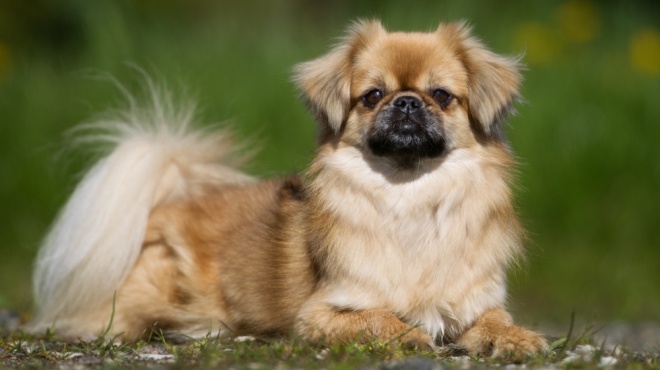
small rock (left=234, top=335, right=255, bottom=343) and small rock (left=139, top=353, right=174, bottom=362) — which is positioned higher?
small rock (left=139, top=353, right=174, bottom=362)

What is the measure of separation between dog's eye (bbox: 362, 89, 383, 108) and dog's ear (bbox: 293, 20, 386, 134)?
0.34 feet

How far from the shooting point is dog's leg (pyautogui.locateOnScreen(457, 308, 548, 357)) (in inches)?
167

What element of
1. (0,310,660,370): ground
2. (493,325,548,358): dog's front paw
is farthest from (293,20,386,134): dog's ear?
(493,325,548,358): dog's front paw

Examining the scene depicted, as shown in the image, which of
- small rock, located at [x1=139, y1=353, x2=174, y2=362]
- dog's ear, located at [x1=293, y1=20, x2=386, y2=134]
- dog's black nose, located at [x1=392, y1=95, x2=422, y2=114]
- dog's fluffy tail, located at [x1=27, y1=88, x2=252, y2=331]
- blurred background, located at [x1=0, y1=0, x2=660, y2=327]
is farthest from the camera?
blurred background, located at [x1=0, y1=0, x2=660, y2=327]

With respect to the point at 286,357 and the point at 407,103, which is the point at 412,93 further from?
the point at 286,357

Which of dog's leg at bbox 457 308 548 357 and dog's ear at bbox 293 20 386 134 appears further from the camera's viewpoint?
dog's ear at bbox 293 20 386 134

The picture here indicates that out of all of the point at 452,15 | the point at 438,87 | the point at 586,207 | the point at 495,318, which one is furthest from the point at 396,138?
the point at 452,15

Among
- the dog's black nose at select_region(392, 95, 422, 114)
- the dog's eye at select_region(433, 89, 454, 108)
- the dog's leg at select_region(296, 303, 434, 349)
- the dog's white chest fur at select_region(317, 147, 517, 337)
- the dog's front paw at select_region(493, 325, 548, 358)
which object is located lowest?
the dog's leg at select_region(296, 303, 434, 349)

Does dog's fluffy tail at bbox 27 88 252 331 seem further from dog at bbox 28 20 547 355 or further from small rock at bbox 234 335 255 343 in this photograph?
small rock at bbox 234 335 255 343

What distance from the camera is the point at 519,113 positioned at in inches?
318

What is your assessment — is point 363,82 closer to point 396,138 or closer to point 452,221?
point 396,138

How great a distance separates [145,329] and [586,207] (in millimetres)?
4820

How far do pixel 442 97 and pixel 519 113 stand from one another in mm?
3264

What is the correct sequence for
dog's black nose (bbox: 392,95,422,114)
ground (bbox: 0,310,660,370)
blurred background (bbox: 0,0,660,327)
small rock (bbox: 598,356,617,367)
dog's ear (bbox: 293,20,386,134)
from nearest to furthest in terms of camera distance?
ground (bbox: 0,310,660,370) → small rock (bbox: 598,356,617,367) → dog's black nose (bbox: 392,95,422,114) → dog's ear (bbox: 293,20,386,134) → blurred background (bbox: 0,0,660,327)
